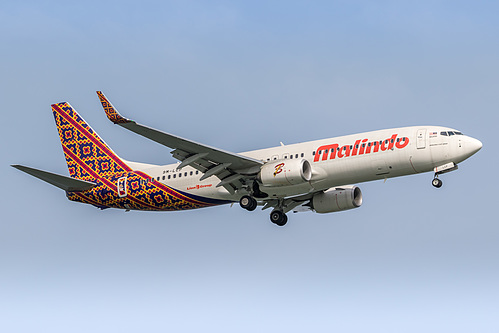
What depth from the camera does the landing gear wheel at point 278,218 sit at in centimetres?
4944

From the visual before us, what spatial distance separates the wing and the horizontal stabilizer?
25.9ft

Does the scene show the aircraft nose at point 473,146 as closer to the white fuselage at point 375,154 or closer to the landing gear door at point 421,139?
the white fuselage at point 375,154

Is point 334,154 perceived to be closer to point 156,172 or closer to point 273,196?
point 273,196

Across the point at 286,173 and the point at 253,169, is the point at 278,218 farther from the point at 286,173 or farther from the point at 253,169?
the point at 286,173

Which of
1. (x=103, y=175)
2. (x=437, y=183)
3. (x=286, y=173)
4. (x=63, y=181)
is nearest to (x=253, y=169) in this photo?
(x=286, y=173)

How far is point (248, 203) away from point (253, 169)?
224cm

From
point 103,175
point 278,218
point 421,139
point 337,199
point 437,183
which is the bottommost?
point 437,183

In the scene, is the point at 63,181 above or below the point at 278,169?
above

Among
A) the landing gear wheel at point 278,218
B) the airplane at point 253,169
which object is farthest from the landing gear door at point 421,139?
the landing gear wheel at point 278,218

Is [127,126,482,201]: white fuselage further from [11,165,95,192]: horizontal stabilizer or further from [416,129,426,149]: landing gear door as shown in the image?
[11,165,95,192]: horizontal stabilizer

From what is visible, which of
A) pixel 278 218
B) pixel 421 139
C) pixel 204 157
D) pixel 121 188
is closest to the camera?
pixel 421 139

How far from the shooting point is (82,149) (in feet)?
171

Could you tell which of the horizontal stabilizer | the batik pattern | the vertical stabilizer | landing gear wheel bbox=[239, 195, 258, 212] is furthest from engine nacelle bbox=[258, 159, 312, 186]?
the horizontal stabilizer

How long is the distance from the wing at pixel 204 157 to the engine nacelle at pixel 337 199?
5.78m
